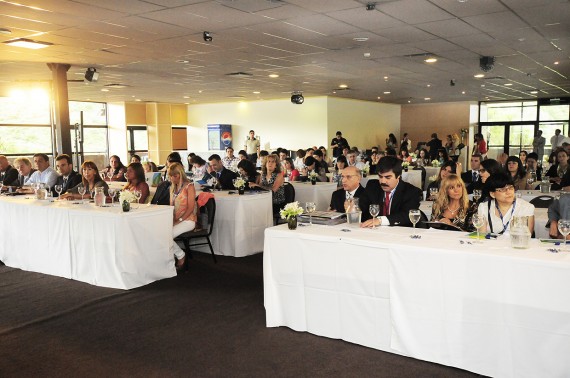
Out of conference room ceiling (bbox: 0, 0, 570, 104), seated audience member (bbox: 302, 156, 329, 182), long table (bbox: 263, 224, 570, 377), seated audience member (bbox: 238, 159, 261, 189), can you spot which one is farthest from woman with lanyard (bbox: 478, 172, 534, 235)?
seated audience member (bbox: 302, 156, 329, 182)

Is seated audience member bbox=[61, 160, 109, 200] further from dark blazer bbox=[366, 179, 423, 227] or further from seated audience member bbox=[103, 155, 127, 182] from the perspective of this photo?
dark blazer bbox=[366, 179, 423, 227]

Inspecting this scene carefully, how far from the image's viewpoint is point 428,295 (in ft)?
12.3

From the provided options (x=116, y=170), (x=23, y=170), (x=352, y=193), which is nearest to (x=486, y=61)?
(x=352, y=193)

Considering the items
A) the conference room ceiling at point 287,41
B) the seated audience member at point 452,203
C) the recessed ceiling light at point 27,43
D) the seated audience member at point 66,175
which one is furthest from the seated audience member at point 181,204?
Answer: the recessed ceiling light at point 27,43

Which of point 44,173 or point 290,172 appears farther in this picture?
point 290,172

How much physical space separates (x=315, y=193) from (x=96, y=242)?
4.61m

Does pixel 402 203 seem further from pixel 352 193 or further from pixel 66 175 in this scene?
pixel 66 175

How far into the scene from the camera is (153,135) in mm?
23500

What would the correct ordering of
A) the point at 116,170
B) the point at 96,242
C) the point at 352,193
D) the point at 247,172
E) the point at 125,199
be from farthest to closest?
the point at 116,170, the point at 247,172, the point at 96,242, the point at 125,199, the point at 352,193

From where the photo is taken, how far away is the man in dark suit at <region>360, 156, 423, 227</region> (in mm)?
4629

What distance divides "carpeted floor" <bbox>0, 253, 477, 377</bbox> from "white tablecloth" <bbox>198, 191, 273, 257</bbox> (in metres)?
1.32

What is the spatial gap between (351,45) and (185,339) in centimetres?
612

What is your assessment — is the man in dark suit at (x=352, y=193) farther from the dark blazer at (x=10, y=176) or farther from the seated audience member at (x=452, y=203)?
the dark blazer at (x=10, y=176)

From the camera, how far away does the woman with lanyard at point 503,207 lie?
166 inches
